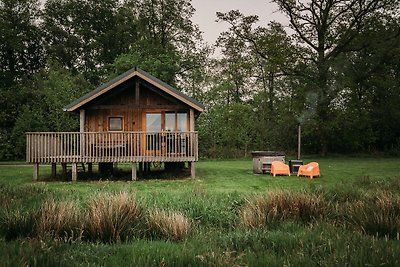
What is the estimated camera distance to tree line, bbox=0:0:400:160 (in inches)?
1188

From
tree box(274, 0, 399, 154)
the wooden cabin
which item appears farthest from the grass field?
tree box(274, 0, 399, 154)

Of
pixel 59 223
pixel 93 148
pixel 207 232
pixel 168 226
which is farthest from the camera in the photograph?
pixel 93 148

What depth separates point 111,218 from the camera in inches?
278

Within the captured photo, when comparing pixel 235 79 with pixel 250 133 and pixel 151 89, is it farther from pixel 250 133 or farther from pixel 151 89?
pixel 151 89

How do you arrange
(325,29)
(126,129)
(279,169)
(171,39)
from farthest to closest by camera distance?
1. (171,39)
2. (325,29)
3. (126,129)
4. (279,169)

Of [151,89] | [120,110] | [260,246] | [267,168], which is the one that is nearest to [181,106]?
[151,89]

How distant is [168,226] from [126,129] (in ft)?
44.0

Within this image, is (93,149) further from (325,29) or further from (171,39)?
(171,39)

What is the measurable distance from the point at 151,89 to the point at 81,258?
47.3 feet

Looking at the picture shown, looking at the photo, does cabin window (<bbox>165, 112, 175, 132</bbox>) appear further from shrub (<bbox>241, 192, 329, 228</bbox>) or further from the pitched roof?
shrub (<bbox>241, 192, 329, 228</bbox>)

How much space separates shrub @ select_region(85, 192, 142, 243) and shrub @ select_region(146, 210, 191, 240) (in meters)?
0.40

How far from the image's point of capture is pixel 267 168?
1850cm

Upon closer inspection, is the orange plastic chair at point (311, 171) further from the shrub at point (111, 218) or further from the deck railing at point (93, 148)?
the shrub at point (111, 218)

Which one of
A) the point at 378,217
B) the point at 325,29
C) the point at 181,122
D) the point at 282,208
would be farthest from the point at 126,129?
the point at 325,29
